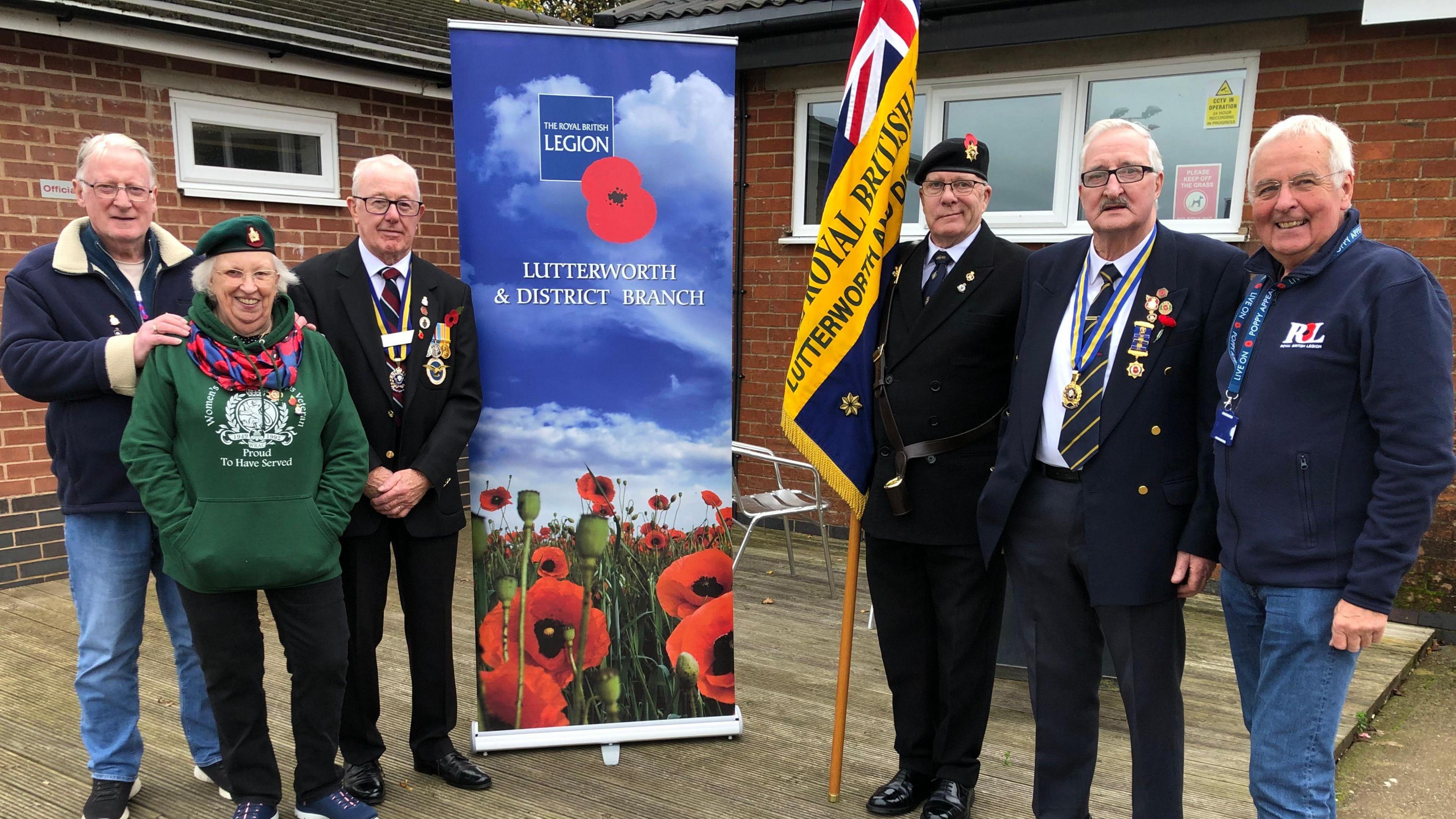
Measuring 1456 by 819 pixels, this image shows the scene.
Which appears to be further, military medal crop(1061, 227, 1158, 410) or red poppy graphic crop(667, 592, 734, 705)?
red poppy graphic crop(667, 592, 734, 705)

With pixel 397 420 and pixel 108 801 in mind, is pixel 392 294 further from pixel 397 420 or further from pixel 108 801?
pixel 108 801

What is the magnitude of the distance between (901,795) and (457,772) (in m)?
1.52

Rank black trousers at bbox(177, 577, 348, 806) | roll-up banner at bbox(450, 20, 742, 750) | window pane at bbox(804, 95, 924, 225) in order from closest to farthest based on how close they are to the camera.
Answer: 1. black trousers at bbox(177, 577, 348, 806)
2. roll-up banner at bbox(450, 20, 742, 750)
3. window pane at bbox(804, 95, 924, 225)

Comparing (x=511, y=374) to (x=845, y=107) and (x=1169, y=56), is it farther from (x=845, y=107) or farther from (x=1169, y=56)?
(x=1169, y=56)

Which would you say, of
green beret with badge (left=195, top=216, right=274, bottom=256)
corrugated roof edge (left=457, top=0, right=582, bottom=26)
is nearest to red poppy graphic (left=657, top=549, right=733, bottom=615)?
green beret with badge (left=195, top=216, right=274, bottom=256)

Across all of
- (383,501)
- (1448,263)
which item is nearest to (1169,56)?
(1448,263)

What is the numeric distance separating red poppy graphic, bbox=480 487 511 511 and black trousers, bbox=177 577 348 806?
2.09 feet

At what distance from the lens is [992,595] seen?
2.86m

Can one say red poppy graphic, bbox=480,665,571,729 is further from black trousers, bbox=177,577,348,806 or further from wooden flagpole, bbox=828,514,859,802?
wooden flagpole, bbox=828,514,859,802

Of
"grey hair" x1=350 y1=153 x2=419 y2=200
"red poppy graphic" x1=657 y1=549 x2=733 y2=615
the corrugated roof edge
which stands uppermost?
the corrugated roof edge

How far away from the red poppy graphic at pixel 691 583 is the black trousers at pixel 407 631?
2.55 ft

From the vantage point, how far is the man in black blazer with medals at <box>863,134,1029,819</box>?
2.79 m

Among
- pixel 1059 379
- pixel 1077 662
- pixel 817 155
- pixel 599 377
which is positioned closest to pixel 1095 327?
pixel 1059 379

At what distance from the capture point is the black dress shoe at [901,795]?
2971 millimetres
